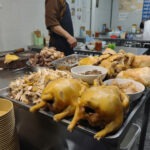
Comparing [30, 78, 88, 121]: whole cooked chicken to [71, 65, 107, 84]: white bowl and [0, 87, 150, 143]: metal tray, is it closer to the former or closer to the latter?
[0, 87, 150, 143]: metal tray

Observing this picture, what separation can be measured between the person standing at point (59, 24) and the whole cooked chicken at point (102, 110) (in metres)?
1.20

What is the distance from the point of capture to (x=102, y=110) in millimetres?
506

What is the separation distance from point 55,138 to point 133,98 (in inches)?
15.7

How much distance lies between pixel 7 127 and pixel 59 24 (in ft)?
3.84

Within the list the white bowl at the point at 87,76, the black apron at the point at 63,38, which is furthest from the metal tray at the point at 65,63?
the black apron at the point at 63,38

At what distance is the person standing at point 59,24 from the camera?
5.15 ft

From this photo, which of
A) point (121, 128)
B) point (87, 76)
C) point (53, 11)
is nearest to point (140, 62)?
point (87, 76)

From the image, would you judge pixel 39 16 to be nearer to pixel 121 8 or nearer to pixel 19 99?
pixel 19 99

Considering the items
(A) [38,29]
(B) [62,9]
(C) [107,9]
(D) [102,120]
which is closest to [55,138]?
(D) [102,120]

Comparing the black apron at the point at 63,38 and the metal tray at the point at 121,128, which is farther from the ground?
the black apron at the point at 63,38

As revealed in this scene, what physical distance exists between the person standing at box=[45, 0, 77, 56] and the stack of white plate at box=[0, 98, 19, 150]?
1.03m

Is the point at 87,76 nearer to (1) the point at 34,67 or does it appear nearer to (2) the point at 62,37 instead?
(1) the point at 34,67

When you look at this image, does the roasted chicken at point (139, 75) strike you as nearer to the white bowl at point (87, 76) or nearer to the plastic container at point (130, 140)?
the white bowl at point (87, 76)

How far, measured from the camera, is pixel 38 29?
2.63 meters
